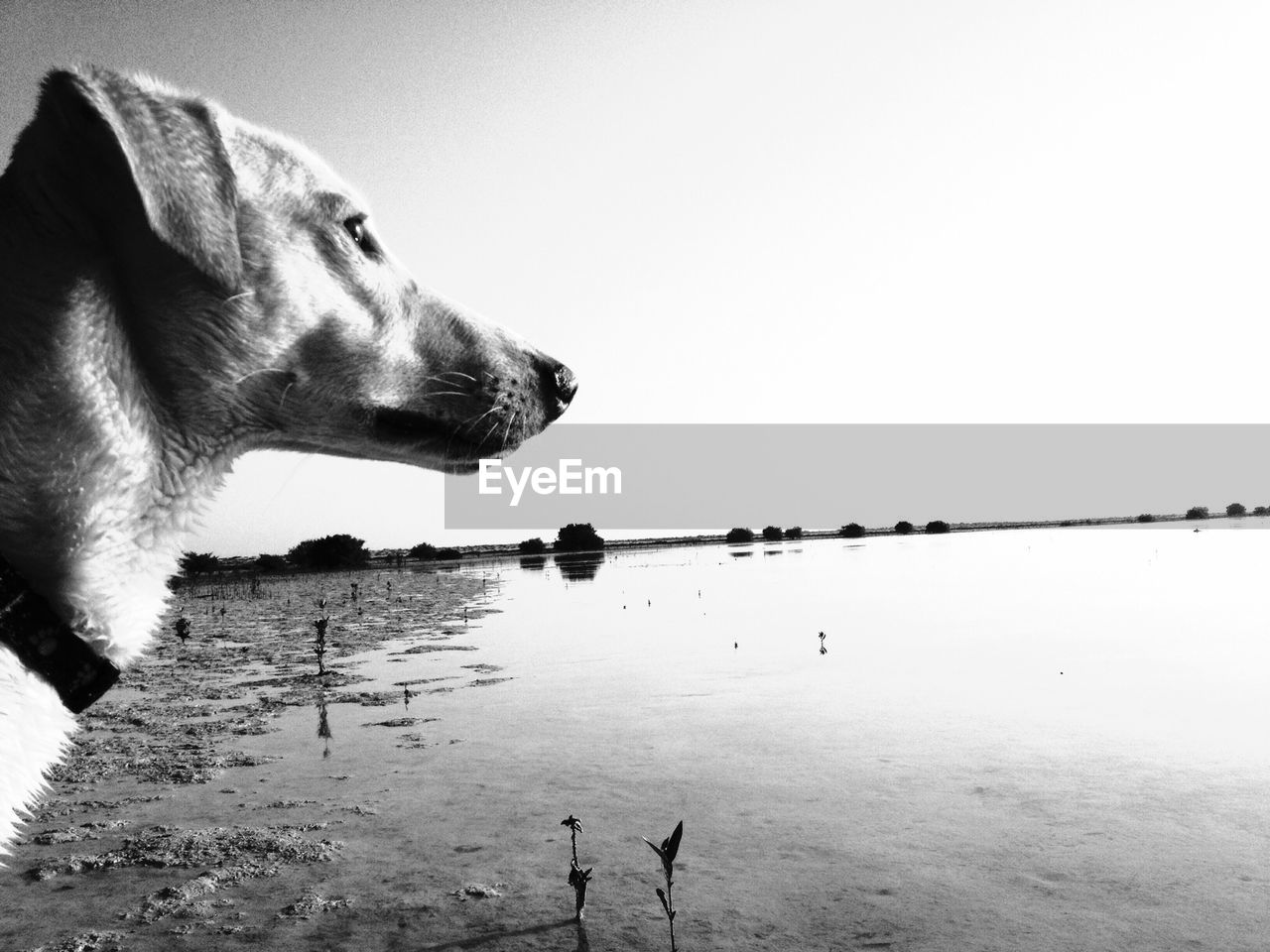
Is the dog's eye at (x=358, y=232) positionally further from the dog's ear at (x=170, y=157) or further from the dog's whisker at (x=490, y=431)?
the dog's whisker at (x=490, y=431)

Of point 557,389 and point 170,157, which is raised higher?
point 170,157

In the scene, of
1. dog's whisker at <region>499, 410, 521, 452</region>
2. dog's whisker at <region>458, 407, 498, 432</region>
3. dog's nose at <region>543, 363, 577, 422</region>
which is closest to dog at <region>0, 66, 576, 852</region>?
dog's whisker at <region>458, 407, 498, 432</region>

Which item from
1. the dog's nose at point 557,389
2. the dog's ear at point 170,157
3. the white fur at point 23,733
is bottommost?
the white fur at point 23,733

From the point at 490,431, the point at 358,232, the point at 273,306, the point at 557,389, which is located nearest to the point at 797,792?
the point at 557,389

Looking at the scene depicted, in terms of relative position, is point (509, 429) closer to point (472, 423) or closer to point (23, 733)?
point (472, 423)

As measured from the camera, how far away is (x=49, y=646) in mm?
2135

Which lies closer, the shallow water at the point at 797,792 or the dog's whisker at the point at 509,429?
the dog's whisker at the point at 509,429

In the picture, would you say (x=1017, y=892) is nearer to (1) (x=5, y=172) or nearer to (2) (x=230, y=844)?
(2) (x=230, y=844)

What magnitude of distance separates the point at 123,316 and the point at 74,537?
0.67 meters

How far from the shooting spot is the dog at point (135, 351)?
2.17 meters

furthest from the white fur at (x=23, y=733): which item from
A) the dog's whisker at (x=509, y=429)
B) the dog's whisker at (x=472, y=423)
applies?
the dog's whisker at (x=509, y=429)

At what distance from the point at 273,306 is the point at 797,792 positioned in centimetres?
700

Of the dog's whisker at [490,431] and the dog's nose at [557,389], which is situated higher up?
the dog's nose at [557,389]

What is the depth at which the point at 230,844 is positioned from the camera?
6.36 m
